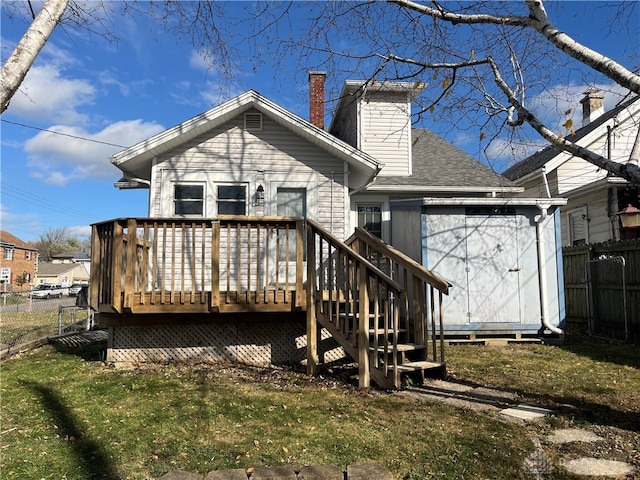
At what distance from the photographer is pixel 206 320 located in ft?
21.2

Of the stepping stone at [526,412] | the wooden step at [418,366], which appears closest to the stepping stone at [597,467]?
the stepping stone at [526,412]

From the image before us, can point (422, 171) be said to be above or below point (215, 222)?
above

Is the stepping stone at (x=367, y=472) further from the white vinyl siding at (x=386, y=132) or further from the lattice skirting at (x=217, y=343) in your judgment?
the white vinyl siding at (x=386, y=132)

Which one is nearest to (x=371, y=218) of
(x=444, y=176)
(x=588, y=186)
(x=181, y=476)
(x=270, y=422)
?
(x=444, y=176)

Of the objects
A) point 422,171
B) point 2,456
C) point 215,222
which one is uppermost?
point 422,171

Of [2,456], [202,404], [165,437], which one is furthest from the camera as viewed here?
[202,404]

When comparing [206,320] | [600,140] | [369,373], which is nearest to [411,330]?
[369,373]

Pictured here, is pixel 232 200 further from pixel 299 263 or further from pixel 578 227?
pixel 578 227

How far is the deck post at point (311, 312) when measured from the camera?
5855 mm

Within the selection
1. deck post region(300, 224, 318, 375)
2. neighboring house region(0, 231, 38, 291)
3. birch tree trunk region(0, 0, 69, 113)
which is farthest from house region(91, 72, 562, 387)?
neighboring house region(0, 231, 38, 291)

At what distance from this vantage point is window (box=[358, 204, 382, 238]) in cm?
1071

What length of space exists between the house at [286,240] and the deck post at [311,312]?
14 millimetres

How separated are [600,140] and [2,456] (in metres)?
15.5

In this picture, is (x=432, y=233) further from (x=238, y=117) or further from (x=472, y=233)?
(x=238, y=117)
